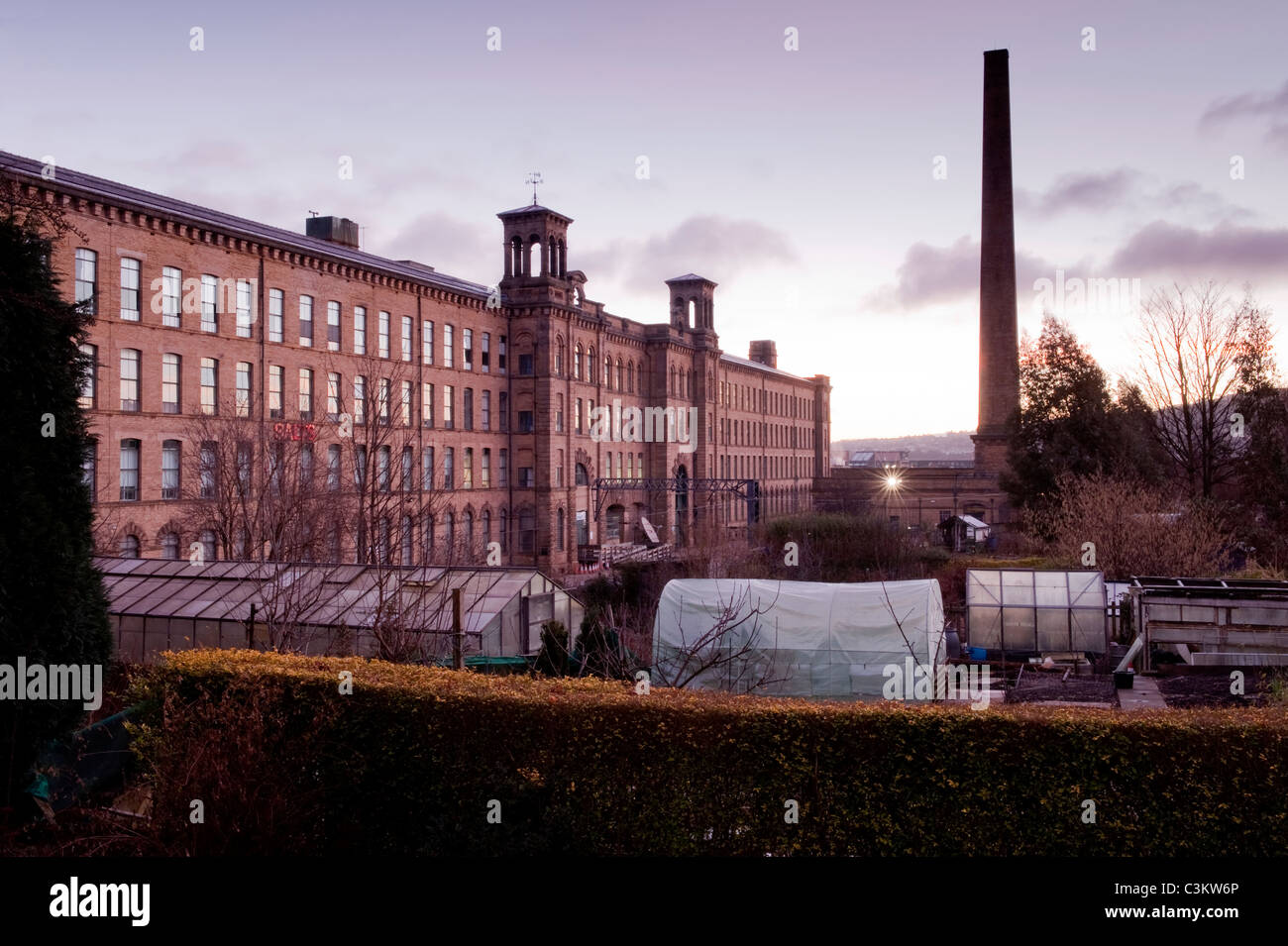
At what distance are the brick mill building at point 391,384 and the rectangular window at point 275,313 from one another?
0.09 m

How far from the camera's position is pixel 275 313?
42062 millimetres

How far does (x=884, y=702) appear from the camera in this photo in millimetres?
11227

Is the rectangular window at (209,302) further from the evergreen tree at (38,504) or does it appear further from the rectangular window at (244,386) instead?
the evergreen tree at (38,504)

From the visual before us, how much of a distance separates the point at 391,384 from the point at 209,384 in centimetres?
2199

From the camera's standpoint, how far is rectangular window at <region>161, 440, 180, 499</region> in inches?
1430

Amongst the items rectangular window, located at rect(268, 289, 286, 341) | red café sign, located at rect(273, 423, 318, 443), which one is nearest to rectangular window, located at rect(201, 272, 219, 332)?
rectangular window, located at rect(268, 289, 286, 341)

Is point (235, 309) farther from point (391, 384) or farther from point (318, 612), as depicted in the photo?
point (391, 384)

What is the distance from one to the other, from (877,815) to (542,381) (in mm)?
49377

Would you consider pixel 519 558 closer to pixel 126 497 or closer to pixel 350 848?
pixel 126 497

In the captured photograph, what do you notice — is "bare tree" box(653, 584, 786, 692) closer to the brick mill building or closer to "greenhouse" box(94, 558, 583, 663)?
"greenhouse" box(94, 558, 583, 663)

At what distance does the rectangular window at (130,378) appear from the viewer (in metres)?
35.2
